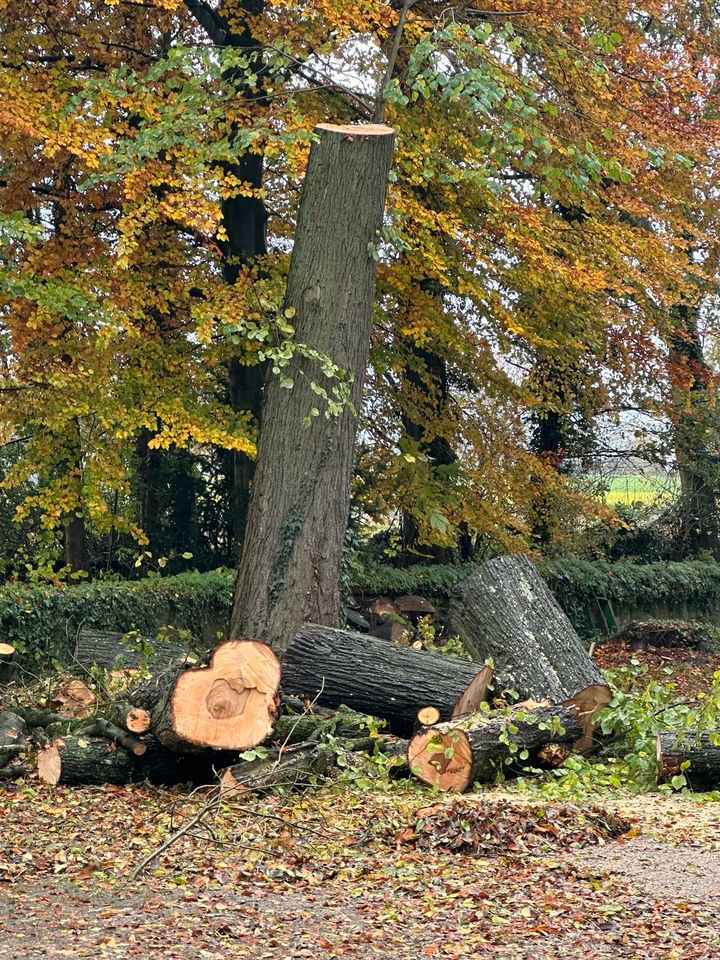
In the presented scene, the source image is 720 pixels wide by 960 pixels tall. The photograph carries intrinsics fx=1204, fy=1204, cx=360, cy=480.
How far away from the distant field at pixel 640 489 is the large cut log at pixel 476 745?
13904 mm

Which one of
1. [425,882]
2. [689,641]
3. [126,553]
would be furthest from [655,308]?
[425,882]

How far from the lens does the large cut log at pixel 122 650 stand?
A: 9944 mm

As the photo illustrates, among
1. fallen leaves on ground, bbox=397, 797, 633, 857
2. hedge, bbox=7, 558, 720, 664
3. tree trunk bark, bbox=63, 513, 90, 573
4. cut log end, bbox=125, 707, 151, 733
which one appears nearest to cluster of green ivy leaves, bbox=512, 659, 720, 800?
fallen leaves on ground, bbox=397, 797, 633, 857

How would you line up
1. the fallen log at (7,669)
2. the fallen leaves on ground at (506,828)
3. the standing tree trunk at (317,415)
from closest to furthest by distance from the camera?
the fallen leaves on ground at (506,828), the standing tree trunk at (317,415), the fallen log at (7,669)

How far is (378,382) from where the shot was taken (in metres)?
17.7

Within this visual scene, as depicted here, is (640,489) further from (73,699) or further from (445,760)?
(445,760)

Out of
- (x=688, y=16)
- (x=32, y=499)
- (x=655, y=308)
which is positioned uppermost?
(x=688, y=16)

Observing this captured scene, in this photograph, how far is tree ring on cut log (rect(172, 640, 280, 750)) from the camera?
7668mm

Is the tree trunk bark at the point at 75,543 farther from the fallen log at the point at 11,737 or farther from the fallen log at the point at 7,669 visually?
→ the fallen log at the point at 11,737

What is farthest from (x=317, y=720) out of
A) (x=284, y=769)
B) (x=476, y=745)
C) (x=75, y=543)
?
(x=75, y=543)

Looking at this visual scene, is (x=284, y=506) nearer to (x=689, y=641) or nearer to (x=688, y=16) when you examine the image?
(x=689, y=641)

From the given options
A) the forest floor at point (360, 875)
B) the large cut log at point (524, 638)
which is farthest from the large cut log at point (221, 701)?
the large cut log at point (524, 638)

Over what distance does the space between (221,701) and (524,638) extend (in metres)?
2.87

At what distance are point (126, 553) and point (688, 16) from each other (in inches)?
535
